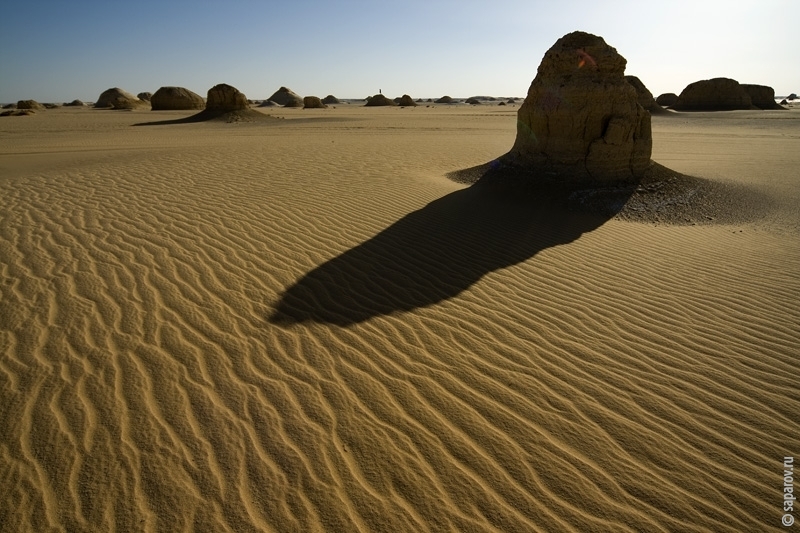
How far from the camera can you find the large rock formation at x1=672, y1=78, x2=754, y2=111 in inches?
1522

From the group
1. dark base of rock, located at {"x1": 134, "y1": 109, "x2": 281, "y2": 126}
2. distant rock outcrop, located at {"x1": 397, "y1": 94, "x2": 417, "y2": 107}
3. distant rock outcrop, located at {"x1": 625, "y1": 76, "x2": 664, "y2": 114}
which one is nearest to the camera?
dark base of rock, located at {"x1": 134, "y1": 109, "x2": 281, "y2": 126}

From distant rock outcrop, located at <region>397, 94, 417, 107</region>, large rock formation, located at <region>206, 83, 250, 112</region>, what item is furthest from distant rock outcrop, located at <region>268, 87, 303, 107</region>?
large rock formation, located at <region>206, 83, 250, 112</region>

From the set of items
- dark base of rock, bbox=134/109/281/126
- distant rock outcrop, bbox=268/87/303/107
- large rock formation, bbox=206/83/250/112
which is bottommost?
dark base of rock, bbox=134/109/281/126

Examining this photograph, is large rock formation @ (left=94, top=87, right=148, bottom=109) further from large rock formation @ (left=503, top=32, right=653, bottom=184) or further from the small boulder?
large rock formation @ (left=503, top=32, right=653, bottom=184)

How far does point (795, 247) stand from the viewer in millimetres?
6926

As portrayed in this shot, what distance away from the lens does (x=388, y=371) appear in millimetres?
3717

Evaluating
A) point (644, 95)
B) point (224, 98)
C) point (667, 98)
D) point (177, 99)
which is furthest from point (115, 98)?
point (667, 98)

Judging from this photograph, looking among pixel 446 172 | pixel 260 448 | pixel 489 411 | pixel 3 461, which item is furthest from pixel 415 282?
pixel 446 172

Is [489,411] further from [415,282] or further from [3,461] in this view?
[3,461]

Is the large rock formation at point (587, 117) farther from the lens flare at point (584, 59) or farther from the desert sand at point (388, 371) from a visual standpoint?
the desert sand at point (388, 371)

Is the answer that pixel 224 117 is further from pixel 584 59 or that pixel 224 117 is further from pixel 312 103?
pixel 584 59

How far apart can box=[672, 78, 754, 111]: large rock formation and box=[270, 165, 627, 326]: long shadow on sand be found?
4044 cm

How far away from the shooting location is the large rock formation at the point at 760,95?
4150cm

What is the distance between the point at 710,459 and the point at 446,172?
1017cm
